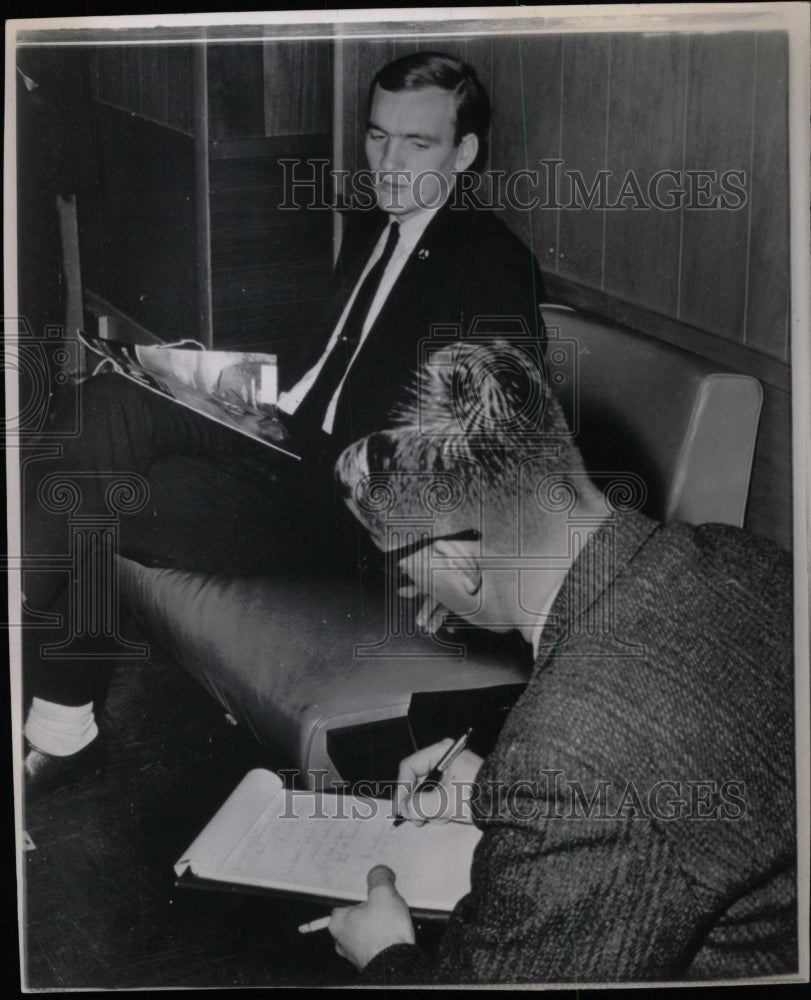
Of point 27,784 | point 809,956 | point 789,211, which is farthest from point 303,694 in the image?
point 789,211

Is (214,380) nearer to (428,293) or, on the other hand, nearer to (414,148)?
(428,293)

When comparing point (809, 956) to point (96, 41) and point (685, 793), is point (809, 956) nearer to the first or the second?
point (685, 793)

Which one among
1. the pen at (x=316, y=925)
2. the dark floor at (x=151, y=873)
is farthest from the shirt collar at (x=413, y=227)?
the pen at (x=316, y=925)

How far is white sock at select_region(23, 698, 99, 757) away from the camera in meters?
1.88

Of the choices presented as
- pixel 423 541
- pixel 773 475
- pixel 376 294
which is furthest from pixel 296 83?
pixel 773 475

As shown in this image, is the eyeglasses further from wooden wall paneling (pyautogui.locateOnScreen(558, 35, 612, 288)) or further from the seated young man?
wooden wall paneling (pyautogui.locateOnScreen(558, 35, 612, 288))

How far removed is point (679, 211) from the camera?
1.81 meters

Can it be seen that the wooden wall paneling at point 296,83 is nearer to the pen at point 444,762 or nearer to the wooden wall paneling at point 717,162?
the wooden wall paneling at point 717,162

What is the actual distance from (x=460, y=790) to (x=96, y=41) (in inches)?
47.8

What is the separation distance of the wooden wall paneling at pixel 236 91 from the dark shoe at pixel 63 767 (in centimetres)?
92

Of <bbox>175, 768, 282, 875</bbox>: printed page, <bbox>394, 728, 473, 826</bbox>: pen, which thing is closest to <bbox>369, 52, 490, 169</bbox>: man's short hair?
<bbox>394, 728, 473, 826</bbox>: pen

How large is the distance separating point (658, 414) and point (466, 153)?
0.47 m

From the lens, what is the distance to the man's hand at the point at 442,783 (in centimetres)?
184

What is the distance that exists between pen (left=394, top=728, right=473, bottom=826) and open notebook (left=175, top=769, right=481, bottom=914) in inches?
2.4
